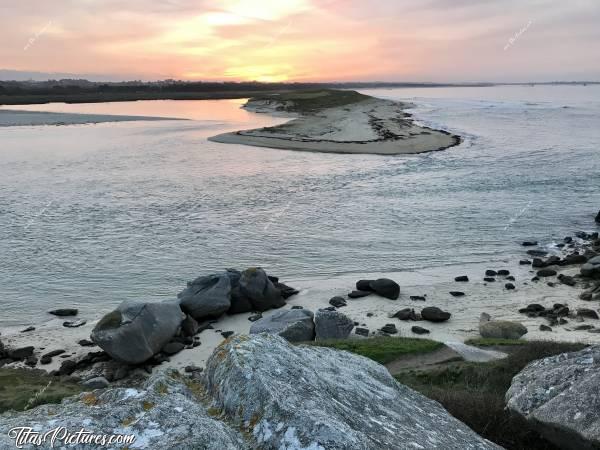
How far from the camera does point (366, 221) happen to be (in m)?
26.6

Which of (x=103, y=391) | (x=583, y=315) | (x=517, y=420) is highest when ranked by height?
(x=103, y=391)

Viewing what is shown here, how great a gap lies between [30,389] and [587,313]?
1468 cm

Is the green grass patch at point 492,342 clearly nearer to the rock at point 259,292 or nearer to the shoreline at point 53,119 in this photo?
the rock at point 259,292

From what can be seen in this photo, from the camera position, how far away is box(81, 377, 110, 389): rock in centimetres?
1130

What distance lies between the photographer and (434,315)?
15.2 meters

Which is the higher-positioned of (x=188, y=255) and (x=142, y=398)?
(x=142, y=398)

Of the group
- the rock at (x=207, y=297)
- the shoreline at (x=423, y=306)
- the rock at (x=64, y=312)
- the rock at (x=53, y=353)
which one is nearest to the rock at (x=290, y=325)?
the shoreline at (x=423, y=306)

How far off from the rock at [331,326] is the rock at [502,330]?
361 centimetres

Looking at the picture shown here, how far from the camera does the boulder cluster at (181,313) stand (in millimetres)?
12773

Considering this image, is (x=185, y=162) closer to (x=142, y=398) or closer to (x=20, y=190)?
(x=20, y=190)

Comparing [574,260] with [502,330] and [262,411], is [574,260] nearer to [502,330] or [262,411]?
[502,330]

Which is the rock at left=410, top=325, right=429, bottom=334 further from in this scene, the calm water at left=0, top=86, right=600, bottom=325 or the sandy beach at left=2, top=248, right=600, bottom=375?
the calm water at left=0, top=86, right=600, bottom=325

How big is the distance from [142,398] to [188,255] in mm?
17354

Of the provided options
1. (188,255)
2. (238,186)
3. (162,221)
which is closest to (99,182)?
(238,186)
